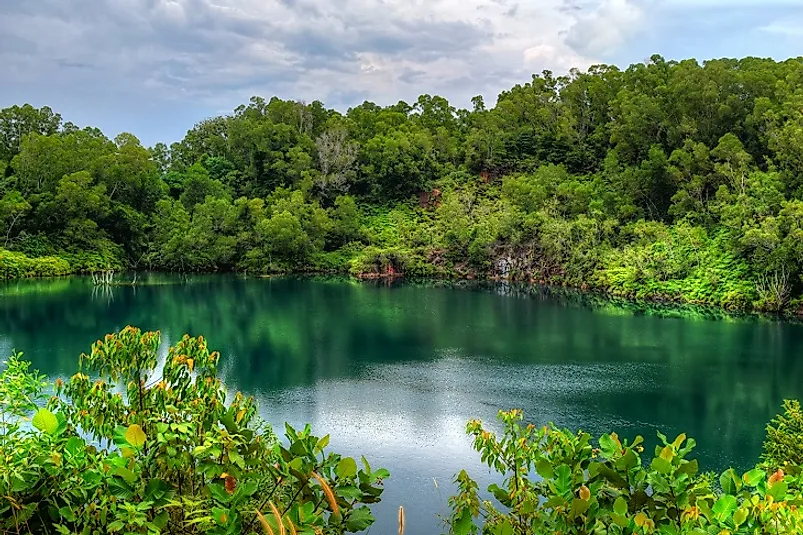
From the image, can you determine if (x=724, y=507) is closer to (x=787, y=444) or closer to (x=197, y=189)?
(x=787, y=444)

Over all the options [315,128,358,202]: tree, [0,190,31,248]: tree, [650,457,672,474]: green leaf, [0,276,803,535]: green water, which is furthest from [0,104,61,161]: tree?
[650,457,672,474]: green leaf

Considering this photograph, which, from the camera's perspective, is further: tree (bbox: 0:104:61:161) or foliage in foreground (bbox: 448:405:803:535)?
tree (bbox: 0:104:61:161)

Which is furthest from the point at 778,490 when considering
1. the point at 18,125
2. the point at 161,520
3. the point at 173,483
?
the point at 18,125

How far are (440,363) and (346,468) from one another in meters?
17.2

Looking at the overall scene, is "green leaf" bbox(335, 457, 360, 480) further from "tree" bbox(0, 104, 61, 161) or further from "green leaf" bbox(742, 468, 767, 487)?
"tree" bbox(0, 104, 61, 161)

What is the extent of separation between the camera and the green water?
1264 cm

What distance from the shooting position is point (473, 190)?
49.5 metres

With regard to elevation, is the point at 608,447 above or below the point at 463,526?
above

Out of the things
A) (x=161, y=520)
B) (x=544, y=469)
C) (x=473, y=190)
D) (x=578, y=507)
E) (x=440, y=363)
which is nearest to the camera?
(x=161, y=520)

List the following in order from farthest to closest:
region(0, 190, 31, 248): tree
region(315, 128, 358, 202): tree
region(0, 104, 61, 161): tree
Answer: region(315, 128, 358, 202): tree < region(0, 104, 61, 161): tree < region(0, 190, 31, 248): tree

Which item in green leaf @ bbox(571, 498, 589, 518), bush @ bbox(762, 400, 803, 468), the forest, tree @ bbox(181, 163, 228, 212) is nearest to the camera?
green leaf @ bbox(571, 498, 589, 518)

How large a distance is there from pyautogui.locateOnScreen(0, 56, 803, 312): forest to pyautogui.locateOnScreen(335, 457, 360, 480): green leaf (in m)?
29.8

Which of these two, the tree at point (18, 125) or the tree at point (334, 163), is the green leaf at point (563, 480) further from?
the tree at point (18, 125)

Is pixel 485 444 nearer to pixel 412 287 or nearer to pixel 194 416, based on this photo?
pixel 194 416
